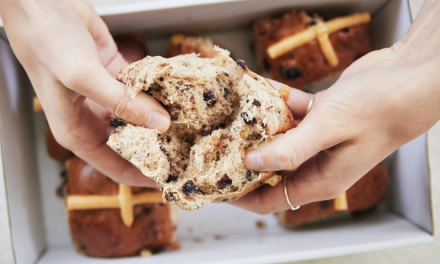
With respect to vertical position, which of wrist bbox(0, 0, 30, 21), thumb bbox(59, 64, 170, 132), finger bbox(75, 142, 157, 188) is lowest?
finger bbox(75, 142, 157, 188)

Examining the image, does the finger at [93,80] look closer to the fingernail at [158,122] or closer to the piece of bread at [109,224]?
the fingernail at [158,122]

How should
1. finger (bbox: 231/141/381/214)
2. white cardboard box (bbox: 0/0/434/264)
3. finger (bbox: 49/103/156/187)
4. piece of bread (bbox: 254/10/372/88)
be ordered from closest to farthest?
finger (bbox: 231/141/381/214)
finger (bbox: 49/103/156/187)
white cardboard box (bbox: 0/0/434/264)
piece of bread (bbox: 254/10/372/88)

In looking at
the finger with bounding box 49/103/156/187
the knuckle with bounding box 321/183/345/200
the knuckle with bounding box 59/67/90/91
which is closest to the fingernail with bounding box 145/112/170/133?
the knuckle with bounding box 59/67/90/91

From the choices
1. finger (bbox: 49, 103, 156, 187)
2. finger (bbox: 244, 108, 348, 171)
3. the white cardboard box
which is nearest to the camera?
finger (bbox: 244, 108, 348, 171)

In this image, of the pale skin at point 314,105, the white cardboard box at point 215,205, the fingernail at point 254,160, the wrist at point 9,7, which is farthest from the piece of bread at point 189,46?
the fingernail at point 254,160

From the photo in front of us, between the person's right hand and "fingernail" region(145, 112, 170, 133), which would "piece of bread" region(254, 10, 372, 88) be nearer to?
the person's right hand

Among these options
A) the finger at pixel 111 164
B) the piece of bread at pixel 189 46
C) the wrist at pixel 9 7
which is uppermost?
the wrist at pixel 9 7

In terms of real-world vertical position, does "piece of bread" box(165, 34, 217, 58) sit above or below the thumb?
above

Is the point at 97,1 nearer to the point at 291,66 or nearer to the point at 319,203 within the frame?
the point at 291,66
